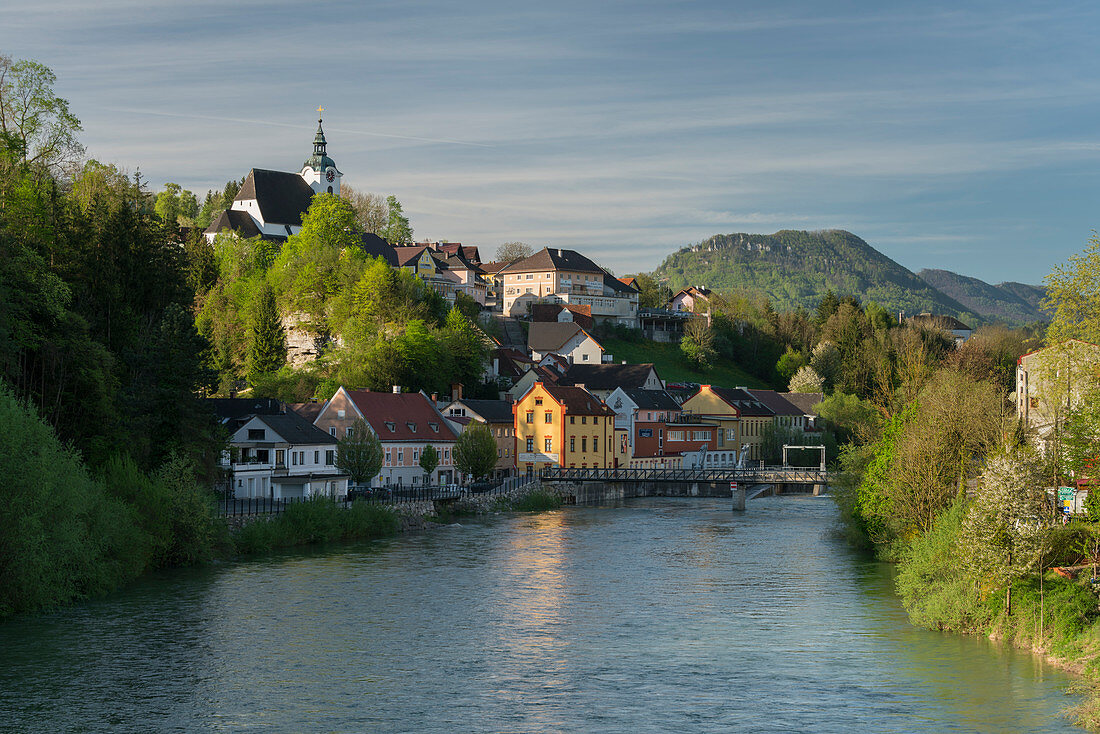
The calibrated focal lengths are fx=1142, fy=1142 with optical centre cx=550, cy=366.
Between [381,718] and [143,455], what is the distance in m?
25.1

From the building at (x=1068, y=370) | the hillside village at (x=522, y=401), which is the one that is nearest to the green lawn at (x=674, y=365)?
the hillside village at (x=522, y=401)

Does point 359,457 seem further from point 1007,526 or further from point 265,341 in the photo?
A: point 1007,526

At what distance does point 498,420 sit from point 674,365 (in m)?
53.6

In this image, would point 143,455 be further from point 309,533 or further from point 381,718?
point 381,718

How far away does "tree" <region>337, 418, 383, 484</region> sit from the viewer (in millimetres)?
64938

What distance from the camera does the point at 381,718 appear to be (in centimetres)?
2456

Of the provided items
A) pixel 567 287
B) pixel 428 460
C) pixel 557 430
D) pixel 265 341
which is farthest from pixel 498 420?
pixel 567 287

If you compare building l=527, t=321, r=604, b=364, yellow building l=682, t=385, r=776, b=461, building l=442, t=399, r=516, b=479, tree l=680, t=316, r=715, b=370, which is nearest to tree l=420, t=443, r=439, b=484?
building l=442, t=399, r=516, b=479

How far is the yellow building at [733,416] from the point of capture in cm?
10238

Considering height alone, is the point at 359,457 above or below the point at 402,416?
below

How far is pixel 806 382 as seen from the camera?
405 ft

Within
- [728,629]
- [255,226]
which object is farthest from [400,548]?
[255,226]

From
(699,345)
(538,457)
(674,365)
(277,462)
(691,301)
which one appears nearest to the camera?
(277,462)

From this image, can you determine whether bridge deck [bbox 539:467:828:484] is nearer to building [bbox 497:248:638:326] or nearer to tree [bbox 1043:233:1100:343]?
tree [bbox 1043:233:1100:343]
